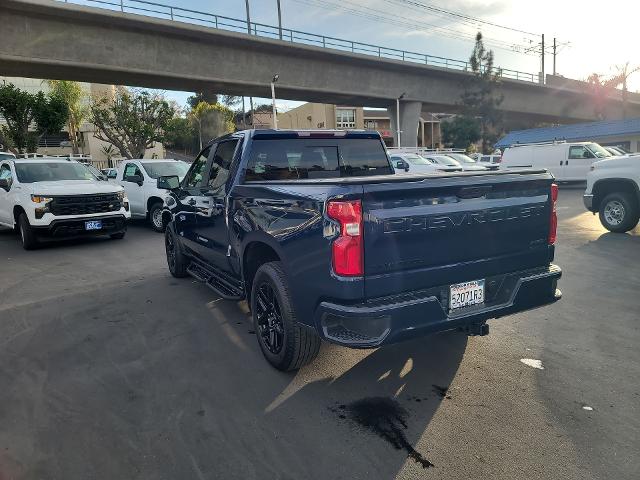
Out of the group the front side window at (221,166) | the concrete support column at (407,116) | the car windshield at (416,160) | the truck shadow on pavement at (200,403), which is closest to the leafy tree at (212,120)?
the concrete support column at (407,116)

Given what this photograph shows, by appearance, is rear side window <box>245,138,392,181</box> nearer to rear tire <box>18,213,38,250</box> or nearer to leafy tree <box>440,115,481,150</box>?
rear tire <box>18,213,38,250</box>

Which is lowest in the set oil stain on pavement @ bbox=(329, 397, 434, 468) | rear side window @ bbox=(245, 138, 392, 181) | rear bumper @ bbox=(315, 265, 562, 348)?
oil stain on pavement @ bbox=(329, 397, 434, 468)

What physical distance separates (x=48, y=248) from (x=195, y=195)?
6269 mm

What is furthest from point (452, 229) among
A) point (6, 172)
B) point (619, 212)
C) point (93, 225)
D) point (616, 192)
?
point (6, 172)

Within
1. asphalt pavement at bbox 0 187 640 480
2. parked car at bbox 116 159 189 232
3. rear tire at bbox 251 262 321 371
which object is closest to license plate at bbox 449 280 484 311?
asphalt pavement at bbox 0 187 640 480

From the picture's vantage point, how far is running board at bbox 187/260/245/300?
184 inches

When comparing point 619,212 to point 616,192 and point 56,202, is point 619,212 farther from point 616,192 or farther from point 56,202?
point 56,202

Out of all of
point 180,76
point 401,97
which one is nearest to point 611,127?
point 401,97

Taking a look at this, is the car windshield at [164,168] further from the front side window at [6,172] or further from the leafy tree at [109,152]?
the leafy tree at [109,152]

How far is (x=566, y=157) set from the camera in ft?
66.9

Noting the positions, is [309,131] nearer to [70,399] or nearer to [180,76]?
[70,399]

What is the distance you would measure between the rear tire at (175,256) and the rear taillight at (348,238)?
416 centimetres

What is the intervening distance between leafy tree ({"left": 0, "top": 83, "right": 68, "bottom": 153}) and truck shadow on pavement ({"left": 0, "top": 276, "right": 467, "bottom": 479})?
3955 centimetres

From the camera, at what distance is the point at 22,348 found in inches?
176
